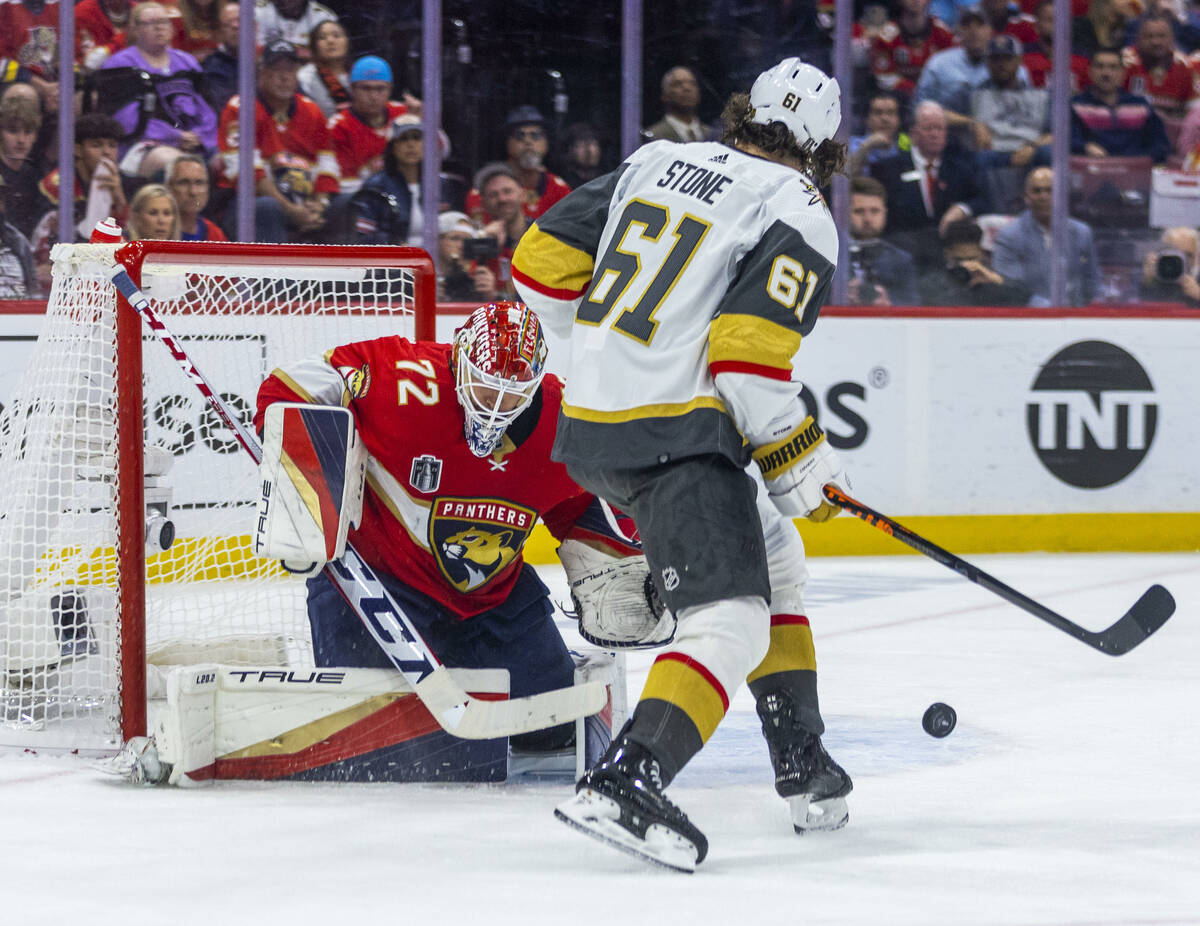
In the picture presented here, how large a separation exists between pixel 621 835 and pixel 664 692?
0.56ft

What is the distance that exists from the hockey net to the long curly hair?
2.73 feet

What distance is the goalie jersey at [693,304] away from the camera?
1.92 meters

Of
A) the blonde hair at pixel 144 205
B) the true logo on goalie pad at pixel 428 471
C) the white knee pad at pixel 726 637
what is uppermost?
the blonde hair at pixel 144 205

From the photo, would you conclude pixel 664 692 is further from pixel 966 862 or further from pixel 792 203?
pixel 792 203

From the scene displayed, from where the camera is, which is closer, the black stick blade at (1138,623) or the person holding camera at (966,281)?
the black stick blade at (1138,623)

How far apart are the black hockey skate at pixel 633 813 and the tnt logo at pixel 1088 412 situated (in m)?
3.94

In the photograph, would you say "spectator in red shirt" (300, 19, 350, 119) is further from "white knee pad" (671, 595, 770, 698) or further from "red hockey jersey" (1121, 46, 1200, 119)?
"white knee pad" (671, 595, 770, 698)

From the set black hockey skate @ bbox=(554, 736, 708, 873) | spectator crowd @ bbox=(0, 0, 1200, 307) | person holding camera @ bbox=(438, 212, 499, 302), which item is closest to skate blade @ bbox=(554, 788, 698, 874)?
black hockey skate @ bbox=(554, 736, 708, 873)

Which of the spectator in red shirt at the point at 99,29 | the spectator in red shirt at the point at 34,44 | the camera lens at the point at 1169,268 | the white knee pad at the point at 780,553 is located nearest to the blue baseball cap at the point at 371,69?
the spectator in red shirt at the point at 99,29

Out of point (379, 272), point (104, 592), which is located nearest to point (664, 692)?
point (104, 592)

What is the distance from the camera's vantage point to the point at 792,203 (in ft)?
6.52

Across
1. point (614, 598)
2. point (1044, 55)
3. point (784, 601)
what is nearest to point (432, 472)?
point (614, 598)

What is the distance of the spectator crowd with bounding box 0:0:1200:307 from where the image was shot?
4980mm

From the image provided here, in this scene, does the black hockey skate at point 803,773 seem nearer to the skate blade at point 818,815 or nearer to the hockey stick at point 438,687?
the skate blade at point 818,815
